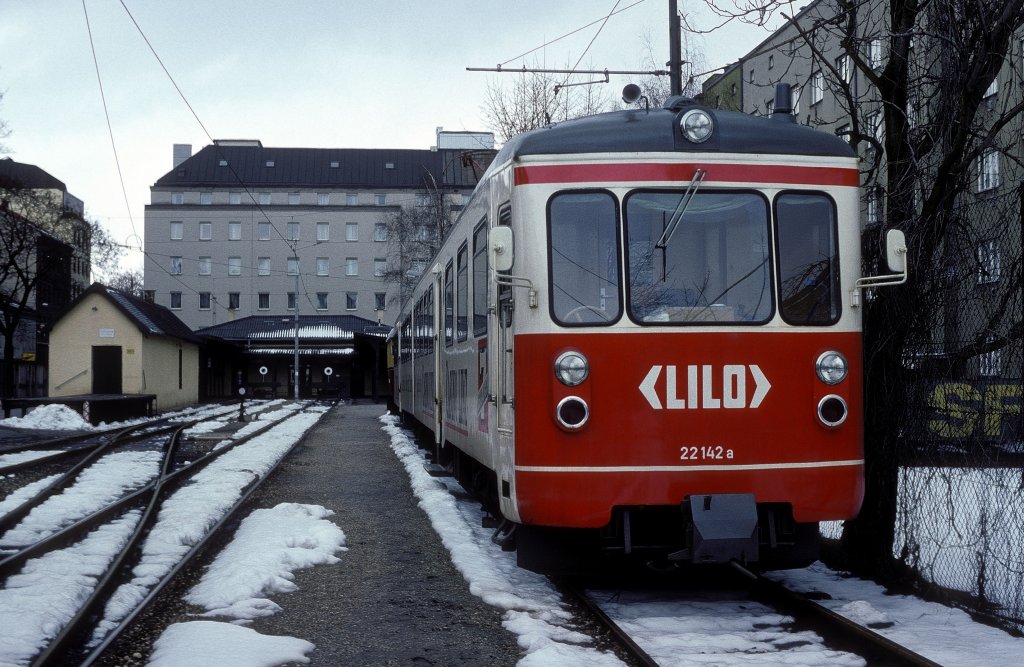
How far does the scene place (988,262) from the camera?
642 centimetres

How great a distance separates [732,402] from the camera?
20.0ft

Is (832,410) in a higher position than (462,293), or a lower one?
lower

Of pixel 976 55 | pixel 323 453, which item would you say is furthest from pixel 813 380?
pixel 323 453

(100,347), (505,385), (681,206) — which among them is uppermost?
(100,347)

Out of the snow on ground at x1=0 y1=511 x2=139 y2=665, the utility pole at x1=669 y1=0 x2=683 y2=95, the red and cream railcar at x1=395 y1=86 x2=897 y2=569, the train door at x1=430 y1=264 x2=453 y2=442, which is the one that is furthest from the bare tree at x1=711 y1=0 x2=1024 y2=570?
the utility pole at x1=669 y1=0 x2=683 y2=95

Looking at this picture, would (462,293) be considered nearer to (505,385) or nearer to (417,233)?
(505,385)

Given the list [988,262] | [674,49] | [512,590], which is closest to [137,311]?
[674,49]

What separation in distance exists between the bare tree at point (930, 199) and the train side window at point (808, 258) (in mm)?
717

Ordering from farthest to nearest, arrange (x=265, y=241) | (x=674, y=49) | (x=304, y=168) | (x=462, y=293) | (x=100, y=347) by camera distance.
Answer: (x=304, y=168)
(x=265, y=241)
(x=100, y=347)
(x=674, y=49)
(x=462, y=293)

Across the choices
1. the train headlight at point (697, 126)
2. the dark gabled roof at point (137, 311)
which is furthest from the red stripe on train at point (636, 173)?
the dark gabled roof at point (137, 311)

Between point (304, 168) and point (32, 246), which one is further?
point (304, 168)

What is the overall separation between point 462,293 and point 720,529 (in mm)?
3704

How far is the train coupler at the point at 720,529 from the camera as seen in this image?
575 cm

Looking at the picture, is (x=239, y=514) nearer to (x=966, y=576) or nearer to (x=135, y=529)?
(x=135, y=529)
